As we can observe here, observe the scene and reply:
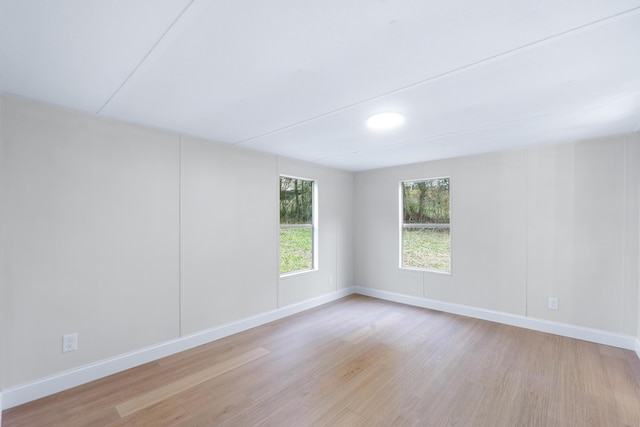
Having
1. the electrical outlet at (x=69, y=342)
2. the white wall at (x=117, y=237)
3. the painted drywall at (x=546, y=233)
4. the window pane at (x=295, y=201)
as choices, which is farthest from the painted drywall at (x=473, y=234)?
the electrical outlet at (x=69, y=342)

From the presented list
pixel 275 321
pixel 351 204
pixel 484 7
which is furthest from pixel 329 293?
pixel 484 7

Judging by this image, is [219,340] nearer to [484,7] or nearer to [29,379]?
[29,379]

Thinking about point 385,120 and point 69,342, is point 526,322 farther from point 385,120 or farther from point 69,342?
point 69,342

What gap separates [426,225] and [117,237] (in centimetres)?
387

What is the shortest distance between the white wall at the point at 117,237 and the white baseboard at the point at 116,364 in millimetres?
56

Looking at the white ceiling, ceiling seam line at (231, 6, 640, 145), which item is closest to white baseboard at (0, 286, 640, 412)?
the white ceiling

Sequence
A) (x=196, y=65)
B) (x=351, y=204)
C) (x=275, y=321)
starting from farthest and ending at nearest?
(x=351, y=204)
(x=275, y=321)
(x=196, y=65)

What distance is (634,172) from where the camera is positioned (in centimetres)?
292

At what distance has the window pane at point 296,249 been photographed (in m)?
4.12

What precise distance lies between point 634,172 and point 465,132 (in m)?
1.75

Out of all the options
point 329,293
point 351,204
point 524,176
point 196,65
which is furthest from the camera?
point 351,204

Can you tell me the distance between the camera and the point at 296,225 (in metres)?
4.29

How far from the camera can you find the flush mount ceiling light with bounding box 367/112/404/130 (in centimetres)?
243

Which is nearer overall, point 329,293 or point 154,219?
point 154,219
